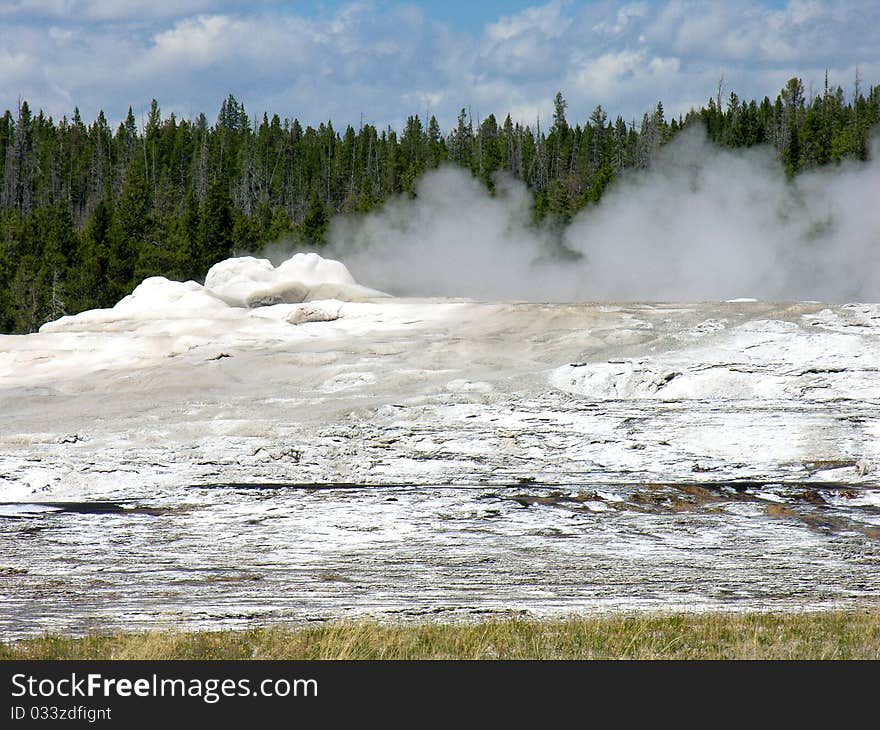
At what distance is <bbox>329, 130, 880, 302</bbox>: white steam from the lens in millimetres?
32094

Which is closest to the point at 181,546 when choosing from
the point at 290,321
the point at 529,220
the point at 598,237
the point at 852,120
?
the point at 290,321

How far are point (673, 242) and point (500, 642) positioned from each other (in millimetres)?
28484

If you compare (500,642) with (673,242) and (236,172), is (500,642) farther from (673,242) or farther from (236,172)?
(236,172)

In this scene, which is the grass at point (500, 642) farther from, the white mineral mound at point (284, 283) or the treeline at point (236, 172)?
the treeline at point (236, 172)

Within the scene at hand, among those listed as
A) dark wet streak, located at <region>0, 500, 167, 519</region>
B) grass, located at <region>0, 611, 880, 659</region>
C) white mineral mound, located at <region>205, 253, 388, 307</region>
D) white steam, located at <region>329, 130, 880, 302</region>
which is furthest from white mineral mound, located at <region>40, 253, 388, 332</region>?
grass, located at <region>0, 611, 880, 659</region>

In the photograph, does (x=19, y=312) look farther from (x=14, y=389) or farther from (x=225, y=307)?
(x=14, y=389)

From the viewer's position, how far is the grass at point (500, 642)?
6.29 m

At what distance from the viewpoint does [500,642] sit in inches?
258

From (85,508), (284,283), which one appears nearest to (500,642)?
(85,508)

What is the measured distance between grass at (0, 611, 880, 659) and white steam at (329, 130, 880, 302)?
26.1 meters

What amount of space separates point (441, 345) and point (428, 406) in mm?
2971

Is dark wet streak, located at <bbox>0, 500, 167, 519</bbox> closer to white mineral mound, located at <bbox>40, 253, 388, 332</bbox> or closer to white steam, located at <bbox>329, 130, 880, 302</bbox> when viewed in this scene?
white mineral mound, located at <bbox>40, 253, 388, 332</bbox>

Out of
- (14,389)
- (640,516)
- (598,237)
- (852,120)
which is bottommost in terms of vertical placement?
(640,516)

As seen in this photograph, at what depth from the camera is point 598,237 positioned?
129 feet
